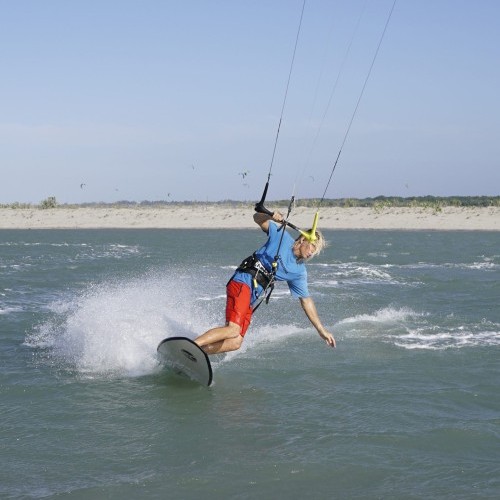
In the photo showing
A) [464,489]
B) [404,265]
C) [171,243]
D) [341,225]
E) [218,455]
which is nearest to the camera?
[464,489]

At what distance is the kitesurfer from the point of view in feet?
25.4

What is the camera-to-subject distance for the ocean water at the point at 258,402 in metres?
5.38

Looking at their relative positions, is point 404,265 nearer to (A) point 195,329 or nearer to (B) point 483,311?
(B) point 483,311

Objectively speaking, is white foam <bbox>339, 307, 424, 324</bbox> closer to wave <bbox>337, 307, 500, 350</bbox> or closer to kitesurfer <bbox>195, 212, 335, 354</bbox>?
wave <bbox>337, 307, 500, 350</bbox>

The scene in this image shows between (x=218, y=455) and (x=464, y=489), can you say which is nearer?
(x=464, y=489)

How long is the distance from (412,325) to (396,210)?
40.6 m

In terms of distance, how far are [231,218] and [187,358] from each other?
45.0 metres

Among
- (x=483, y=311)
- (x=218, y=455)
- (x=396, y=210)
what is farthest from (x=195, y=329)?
(x=396, y=210)

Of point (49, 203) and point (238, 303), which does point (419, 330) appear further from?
point (49, 203)

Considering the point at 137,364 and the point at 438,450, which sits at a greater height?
the point at 438,450

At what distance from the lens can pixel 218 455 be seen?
5816 millimetres

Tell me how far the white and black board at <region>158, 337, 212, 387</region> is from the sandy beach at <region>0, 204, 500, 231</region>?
38.6 m

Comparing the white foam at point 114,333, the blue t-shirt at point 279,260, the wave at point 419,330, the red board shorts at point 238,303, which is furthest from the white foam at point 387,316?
the red board shorts at point 238,303

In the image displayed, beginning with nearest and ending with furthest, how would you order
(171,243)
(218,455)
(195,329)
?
(218,455)
(195,329)
(171,243)
